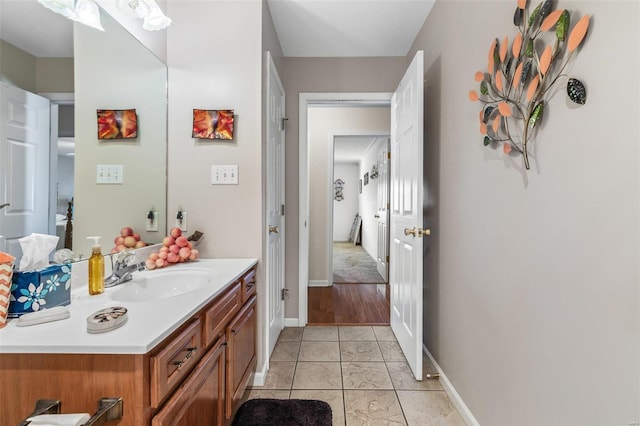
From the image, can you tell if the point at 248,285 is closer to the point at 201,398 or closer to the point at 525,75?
the point at 201,398

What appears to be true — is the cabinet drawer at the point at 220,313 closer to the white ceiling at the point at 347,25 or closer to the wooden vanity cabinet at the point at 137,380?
the wooden vanity cabinet at the point at 137,380

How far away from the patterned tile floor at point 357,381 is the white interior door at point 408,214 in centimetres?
13

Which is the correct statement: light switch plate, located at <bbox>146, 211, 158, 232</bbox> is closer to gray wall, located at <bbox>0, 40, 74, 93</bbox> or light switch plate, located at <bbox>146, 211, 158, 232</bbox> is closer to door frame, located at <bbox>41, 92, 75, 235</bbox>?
door frame, located at <bbox>41, 92, 75, 235</bbox>

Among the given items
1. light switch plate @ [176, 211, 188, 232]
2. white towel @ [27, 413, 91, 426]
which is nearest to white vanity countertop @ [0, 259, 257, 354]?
white towel @ [27, 413, 91, 426]

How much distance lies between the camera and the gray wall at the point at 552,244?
692 millimetres

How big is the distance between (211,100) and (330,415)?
192cm

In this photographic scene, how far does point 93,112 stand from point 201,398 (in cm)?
127

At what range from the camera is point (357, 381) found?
1.75 m

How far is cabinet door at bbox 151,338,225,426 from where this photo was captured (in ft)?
2.62

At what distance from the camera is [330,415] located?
4.81 feet

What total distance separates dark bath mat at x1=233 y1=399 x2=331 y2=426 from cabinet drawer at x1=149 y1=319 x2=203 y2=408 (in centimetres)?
72

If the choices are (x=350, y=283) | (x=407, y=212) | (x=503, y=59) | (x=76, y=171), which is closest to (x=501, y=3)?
(x=503, y=59)

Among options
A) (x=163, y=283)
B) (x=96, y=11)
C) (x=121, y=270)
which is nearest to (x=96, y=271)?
(x=121, y=270)

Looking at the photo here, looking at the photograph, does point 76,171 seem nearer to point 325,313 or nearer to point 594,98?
point 594,98
